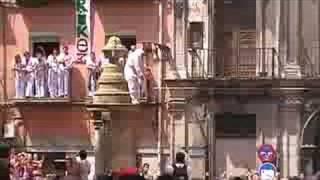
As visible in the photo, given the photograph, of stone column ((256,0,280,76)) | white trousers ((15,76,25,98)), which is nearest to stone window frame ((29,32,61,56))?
white trousers ((15,76,25,98))

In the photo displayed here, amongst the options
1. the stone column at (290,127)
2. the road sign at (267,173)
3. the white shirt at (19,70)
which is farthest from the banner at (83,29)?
the road sign at (267,173)

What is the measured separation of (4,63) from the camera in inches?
473

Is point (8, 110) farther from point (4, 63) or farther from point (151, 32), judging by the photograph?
point (151, 32)

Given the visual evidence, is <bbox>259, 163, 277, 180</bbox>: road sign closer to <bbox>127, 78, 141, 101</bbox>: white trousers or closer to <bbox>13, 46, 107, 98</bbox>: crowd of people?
<bbox>127, 78, 141, 101</bbox>: white trousers

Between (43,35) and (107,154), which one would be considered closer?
(107,154)

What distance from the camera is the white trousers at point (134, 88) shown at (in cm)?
1113

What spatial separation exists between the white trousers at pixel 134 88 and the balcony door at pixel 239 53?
1060 mm

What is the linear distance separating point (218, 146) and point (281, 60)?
4.19 feet

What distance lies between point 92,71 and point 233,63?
1730 millimetres

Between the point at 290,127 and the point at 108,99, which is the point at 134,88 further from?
the point at 290,127

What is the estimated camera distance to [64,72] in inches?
463

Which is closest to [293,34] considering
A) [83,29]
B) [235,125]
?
[235,125]

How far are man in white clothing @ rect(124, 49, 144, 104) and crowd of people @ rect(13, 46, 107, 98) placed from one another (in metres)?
0.45

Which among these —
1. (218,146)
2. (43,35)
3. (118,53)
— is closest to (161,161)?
(218,146)
